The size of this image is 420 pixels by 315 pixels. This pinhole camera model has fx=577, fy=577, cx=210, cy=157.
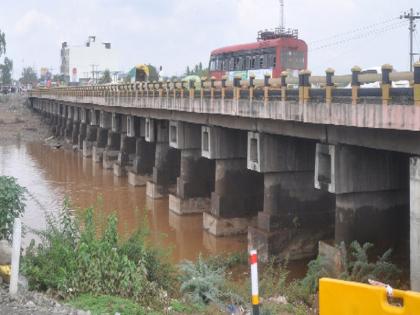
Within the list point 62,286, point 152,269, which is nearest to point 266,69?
point 152,269

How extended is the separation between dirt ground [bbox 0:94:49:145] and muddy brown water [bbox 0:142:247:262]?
392 inches

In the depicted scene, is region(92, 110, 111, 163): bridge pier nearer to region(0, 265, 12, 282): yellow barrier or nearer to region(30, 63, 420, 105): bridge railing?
region(30, 63, 420, 105): bridge railing

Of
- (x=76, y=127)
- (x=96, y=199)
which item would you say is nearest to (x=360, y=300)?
(x=96, y=199)

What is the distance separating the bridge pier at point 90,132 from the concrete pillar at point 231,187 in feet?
74.2

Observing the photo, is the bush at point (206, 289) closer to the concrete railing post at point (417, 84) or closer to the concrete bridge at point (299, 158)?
the concrete bridge at point (299, 158)

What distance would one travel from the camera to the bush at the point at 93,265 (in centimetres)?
802

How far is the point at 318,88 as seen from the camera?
12141 millimetres

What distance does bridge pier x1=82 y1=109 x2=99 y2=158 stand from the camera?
40.1 meters

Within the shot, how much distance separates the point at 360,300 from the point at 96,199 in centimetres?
2043


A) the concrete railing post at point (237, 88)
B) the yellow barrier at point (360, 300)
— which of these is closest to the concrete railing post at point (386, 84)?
the yellow barrier at point (360, 300)

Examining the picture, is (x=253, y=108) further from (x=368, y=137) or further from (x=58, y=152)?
(x=58, y=152)

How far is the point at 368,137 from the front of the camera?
11.3m

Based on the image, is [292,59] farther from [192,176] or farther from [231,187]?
[231,187]

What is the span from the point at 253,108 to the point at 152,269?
Answer: 6.31 metres
